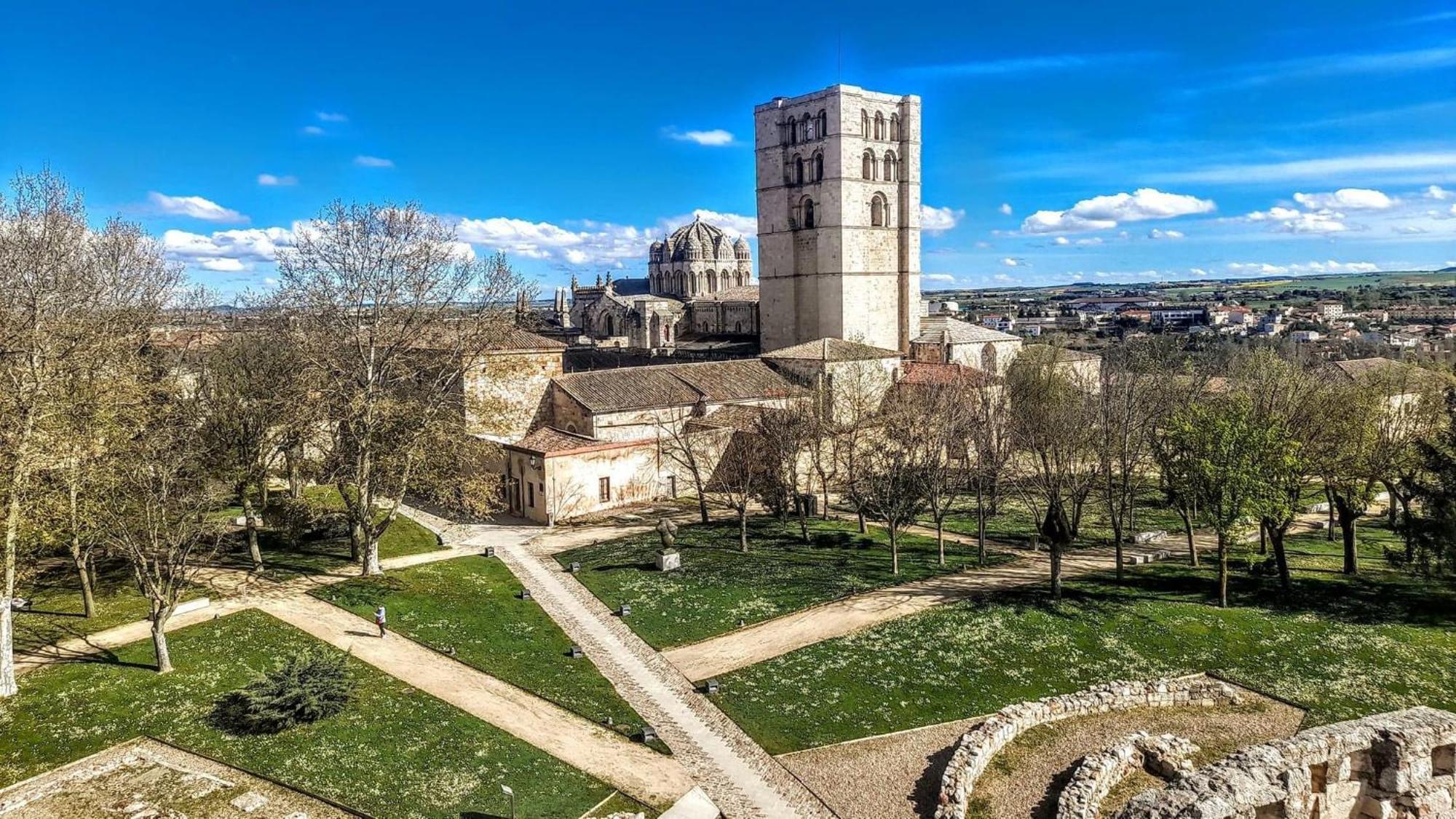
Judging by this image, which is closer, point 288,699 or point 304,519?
point 288,699

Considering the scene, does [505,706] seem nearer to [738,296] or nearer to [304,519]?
[304,519]

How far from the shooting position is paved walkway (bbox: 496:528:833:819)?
17.2m

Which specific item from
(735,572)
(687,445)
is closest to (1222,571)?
(735,572)

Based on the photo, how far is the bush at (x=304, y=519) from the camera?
3303cm

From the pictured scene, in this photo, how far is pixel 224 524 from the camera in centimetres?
2542

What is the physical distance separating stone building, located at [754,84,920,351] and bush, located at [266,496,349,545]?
33.4m

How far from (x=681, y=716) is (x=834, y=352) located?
1255 inches

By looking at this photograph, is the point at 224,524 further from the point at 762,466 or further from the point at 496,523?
the point at 762,466

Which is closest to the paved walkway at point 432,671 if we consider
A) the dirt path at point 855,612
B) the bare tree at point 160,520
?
the bare tree at point 160,520

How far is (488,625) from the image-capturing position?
2598 cm

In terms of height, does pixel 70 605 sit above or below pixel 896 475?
below

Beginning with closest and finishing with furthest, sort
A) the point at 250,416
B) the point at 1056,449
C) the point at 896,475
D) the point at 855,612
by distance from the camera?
the point at 855,612, the point at 1056,449, the point at 250,416, the point at 896,475

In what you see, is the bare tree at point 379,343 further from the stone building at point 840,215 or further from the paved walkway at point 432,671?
the stone building at point 840,215

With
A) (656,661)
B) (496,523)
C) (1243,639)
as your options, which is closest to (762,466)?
(496,523)
